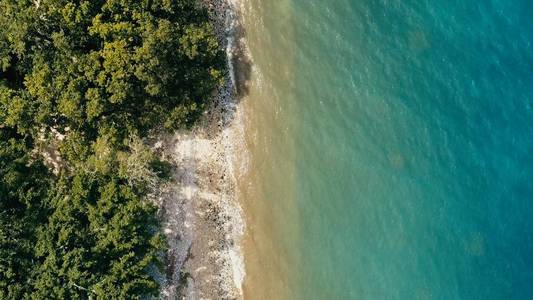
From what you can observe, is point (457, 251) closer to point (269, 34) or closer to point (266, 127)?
point (266, 127)

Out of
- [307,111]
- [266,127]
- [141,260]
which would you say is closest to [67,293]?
[141,260]

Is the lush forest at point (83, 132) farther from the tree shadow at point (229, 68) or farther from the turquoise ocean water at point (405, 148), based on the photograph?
the turquoise ocean water at point (405, 148)

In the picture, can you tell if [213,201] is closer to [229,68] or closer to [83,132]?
[229,68]

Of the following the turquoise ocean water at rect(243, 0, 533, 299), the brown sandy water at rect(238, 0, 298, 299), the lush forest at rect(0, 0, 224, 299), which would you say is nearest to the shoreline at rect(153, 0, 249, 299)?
the brown sandy water at rect(238, 0, 298, 299)

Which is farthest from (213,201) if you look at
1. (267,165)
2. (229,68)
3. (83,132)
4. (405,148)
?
(405,148)

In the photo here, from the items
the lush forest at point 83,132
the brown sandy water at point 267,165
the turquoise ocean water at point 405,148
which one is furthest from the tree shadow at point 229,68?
the lush forest at point 83,132
